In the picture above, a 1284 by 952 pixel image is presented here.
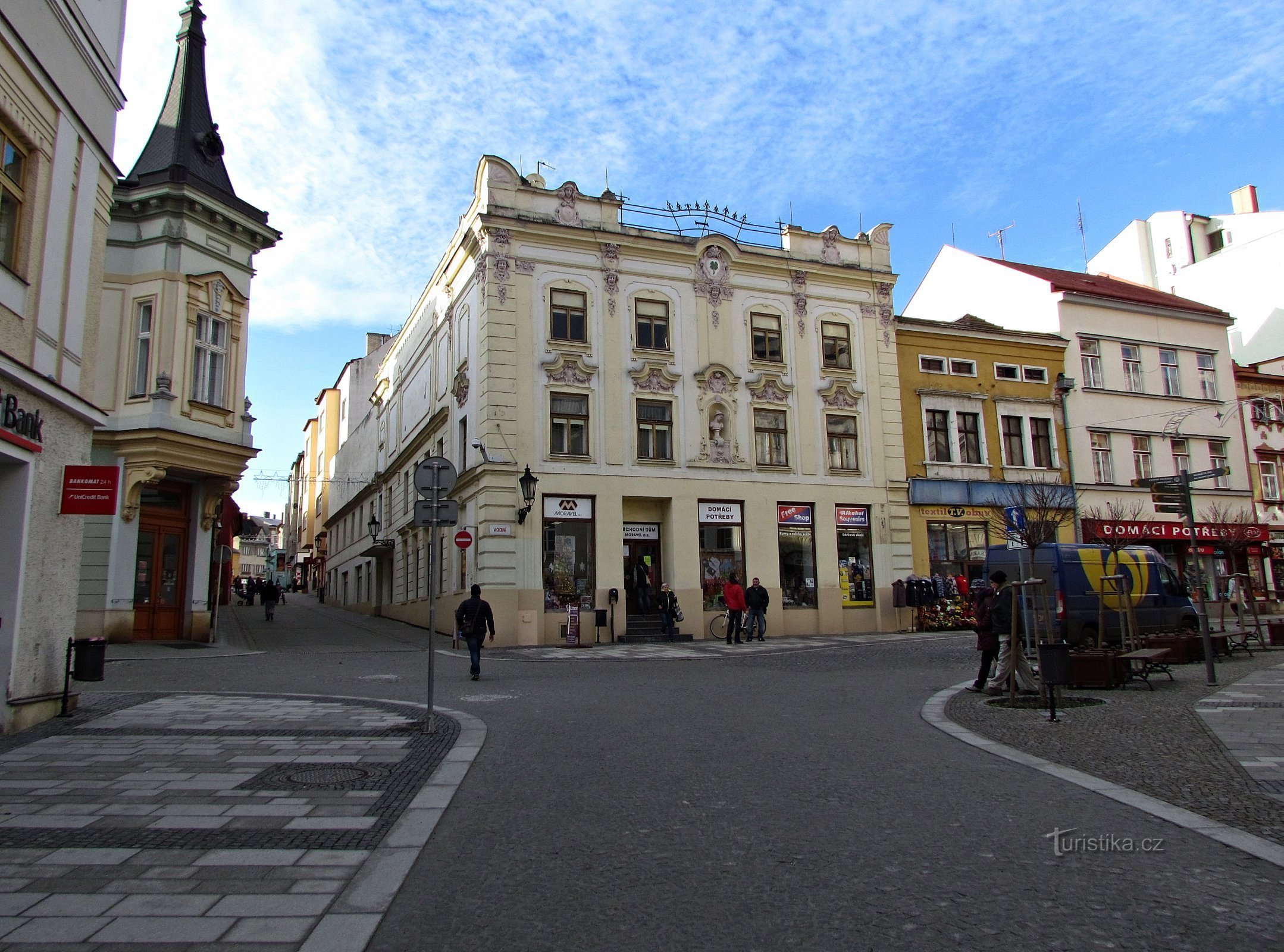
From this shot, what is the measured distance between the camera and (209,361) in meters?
22.5

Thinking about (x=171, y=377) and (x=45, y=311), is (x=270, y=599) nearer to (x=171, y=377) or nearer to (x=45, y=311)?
(x=171, y=377)

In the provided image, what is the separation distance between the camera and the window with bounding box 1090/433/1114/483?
34719 mm

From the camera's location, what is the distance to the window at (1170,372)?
122ft

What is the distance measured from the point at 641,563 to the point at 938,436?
12.0 metres

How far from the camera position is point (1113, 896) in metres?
4.68

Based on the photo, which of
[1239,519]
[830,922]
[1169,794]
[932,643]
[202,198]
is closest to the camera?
[830,922]

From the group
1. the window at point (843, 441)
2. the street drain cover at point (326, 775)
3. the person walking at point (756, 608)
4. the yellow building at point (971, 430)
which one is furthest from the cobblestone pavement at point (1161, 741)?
the yellow building at point (971, 430)

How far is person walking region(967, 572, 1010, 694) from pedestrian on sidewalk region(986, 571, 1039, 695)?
2.0 inches

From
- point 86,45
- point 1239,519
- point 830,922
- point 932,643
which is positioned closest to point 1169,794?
point 830,922

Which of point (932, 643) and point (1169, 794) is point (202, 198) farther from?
point (1169, 794)

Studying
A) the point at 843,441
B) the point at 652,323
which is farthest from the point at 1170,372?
the point at 652,323

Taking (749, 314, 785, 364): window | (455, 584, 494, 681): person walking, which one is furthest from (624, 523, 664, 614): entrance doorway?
(455, 584, 494, 681): person walking

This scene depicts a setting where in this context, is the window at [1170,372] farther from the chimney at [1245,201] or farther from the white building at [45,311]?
the white building at [45,311]

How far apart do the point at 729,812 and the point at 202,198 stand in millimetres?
21085
